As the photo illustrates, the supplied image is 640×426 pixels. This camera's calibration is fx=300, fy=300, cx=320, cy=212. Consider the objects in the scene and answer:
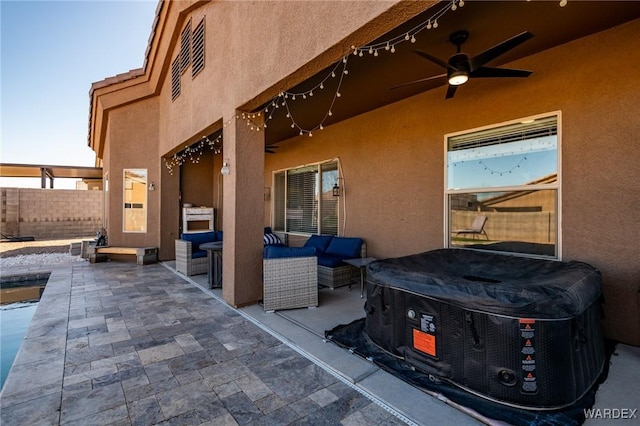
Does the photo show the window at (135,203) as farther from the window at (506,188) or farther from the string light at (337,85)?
the window at (506,188)

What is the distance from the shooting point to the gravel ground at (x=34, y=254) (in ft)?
25.5

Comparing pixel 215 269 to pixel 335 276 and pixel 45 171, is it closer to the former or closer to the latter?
pixel 335 276

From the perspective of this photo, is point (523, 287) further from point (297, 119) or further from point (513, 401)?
point (297, 119)

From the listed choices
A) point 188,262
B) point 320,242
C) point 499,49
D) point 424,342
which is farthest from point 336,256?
point 499,49

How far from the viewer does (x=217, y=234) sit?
6.96m

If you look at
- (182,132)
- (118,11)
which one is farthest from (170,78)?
(118,11)

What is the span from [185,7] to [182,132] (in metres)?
2.34

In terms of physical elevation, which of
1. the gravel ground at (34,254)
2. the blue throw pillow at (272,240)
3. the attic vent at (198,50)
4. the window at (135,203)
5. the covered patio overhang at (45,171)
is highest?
the attic vent at (198,50)

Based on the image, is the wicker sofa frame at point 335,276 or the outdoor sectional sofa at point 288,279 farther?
the wicker sofa frame at point 335,276

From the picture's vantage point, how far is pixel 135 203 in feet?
27.5

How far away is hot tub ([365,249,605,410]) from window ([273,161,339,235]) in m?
3.97

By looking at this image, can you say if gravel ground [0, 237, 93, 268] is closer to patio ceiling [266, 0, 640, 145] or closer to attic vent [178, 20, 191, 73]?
attic vent [178, 20, 191, 73]

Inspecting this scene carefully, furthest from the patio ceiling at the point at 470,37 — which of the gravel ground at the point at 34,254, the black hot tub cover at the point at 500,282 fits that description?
the gravel ground at the point at 34,254

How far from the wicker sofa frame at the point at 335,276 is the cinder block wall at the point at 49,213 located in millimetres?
11753
